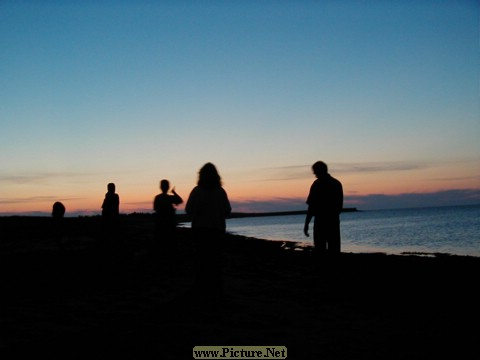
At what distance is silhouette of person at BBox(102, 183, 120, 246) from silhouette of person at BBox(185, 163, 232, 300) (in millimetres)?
5807

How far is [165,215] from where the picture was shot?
9.84 m

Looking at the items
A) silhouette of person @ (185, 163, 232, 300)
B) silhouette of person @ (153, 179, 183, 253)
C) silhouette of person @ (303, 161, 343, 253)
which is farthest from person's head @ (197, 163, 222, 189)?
silhouette of person @ (153, 179, 183, 253)

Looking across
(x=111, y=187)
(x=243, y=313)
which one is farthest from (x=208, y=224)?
(x=111, y=187)

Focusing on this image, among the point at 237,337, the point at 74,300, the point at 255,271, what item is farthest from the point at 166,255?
the point at 237,337

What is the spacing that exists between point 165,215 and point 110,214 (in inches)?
99.7

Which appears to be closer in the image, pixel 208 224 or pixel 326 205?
pixel 208 224

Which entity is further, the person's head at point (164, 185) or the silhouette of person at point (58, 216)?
the silhouette of person at point (58, 216)

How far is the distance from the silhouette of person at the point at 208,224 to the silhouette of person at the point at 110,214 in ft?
19.1

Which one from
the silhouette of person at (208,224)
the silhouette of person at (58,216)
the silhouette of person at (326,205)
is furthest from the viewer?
the silhouette of person at (58,216)

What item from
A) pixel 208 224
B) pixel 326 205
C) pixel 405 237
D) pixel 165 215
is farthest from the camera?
pixel 405 237

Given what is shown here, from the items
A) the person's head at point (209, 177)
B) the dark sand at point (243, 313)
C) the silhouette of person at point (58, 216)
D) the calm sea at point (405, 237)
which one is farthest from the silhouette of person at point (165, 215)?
the calm sea at point (405, 237)

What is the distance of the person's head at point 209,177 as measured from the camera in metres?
6.28

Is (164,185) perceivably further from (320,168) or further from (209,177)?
(320,168)

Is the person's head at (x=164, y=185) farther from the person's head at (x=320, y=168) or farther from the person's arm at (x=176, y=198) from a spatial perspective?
the person's head at (x=320, y=168)
